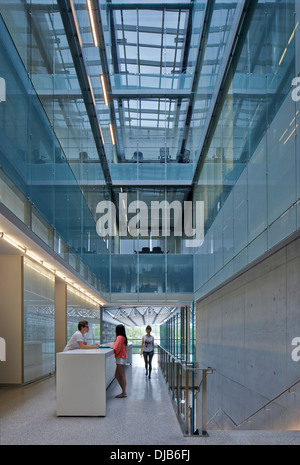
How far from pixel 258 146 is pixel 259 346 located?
4.15 meters

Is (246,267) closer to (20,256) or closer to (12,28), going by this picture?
(20,256)

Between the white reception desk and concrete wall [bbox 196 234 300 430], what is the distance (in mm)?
2880

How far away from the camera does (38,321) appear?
40.4 ft

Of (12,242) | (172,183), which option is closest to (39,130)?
(12,242)

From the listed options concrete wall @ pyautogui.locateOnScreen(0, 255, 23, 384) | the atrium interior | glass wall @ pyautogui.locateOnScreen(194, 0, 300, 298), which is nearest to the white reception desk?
the atrium interior

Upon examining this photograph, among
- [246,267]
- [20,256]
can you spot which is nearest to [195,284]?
[246,267]

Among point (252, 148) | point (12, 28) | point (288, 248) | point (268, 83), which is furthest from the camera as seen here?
point (252, 148)

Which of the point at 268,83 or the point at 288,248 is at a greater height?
the point at 268,83

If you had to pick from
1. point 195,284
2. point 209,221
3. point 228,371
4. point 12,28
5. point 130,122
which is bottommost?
point 228,371

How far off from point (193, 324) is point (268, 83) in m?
18.3

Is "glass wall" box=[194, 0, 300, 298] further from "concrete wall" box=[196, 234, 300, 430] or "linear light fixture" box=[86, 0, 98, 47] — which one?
"linear light fixture" box=[86, 0, 98, 47]

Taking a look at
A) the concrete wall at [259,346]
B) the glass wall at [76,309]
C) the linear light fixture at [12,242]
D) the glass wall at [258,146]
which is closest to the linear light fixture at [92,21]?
the glass wall at [258,146]

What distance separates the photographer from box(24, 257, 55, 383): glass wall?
11258mm

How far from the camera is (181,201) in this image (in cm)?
2758
